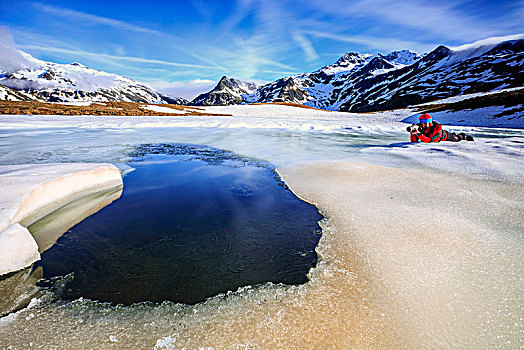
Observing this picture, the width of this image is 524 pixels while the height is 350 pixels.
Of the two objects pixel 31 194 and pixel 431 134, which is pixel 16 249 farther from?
pixel 431 134

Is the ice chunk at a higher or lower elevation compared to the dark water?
higher

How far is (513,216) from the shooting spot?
3.28 meters

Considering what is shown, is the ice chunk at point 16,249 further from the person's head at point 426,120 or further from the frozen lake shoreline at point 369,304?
the person's head at point 426,120

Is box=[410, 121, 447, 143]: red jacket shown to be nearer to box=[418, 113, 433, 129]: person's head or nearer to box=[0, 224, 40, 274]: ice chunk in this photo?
box=[418, 113, 433, 129]: person's head

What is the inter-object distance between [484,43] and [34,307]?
606ft

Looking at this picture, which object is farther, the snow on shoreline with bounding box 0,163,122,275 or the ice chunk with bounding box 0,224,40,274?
the snow on shoreline with bounding box 0,163,122,275

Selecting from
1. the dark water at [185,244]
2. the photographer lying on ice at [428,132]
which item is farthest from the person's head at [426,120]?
the dark water at [185,244]

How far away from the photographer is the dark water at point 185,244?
6.89 ft

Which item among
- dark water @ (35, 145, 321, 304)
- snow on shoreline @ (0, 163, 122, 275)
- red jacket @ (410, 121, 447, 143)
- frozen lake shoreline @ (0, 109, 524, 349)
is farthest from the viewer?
red jacket @ (410, 121, 447, 143)

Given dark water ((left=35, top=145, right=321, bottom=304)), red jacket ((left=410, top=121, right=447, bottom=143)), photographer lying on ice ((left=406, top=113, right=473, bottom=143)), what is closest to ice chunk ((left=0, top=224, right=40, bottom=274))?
dark water ((left=35, top=145, right=321, bottom=304))

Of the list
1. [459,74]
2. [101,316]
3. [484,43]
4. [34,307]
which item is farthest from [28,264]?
[484,43]

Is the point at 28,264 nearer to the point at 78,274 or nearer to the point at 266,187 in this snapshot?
the point at 78,274

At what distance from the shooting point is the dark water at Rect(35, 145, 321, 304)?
210 centimetres

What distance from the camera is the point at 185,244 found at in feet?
8.86
